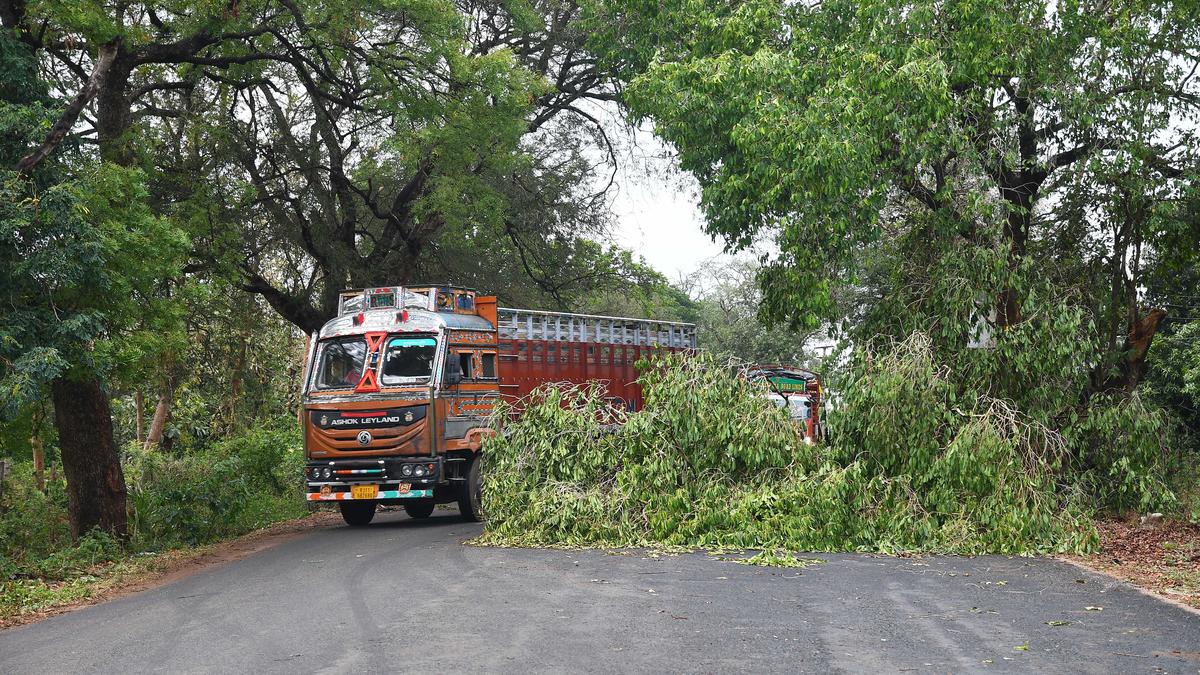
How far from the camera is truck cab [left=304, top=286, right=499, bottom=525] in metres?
17.3

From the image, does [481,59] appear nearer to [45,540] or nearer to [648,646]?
[45,540]

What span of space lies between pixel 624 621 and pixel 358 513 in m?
10.9

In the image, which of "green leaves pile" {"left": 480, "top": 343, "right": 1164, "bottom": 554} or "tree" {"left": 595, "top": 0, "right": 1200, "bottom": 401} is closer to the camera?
"green leaves pile" {"left": 480, "top": 343, "right": 1164, "bottom": 554}

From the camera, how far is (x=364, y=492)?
17297mm

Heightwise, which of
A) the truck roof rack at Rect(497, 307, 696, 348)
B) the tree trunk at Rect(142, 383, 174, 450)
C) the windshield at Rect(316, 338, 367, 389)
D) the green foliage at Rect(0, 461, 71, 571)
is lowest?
the green foliage at Rect(0, 461, 71, 571)

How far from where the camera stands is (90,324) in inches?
→ 551

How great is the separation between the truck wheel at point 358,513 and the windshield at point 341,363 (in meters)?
2.37

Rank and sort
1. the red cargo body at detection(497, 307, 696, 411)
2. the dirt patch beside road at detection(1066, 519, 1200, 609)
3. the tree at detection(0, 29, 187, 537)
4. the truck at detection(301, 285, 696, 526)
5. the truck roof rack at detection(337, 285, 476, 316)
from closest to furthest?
the dirt patch beside road at detection(1066, 519, 1200, 609)
the tree at detection(0, 29, 187, 537)
the truck at detection(301, 285, 696, 526)
the truck roof rack at detection(337, 285, 476, 316)
the red cargo body at detection(497, 307, 696, 411)

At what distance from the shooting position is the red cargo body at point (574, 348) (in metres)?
19.8

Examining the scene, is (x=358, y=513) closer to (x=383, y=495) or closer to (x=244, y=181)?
(x=383, y=495)

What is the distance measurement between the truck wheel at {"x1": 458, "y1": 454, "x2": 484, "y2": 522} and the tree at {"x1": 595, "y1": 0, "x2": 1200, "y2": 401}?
522 centimetres

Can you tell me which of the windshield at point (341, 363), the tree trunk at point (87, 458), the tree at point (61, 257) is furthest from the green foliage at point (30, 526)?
the windshield at point (341, 363)

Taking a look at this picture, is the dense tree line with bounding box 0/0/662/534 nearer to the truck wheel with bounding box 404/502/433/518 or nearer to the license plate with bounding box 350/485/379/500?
the license plate with bounding box 350/485/379/500

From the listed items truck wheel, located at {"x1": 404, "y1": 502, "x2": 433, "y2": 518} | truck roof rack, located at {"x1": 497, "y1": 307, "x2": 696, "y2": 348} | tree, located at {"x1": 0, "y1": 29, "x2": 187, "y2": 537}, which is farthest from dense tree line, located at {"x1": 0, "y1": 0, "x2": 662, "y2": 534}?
truck wheel, located at {"x1": 404, "y1": 502, "x2": 433, "y2": 518}
